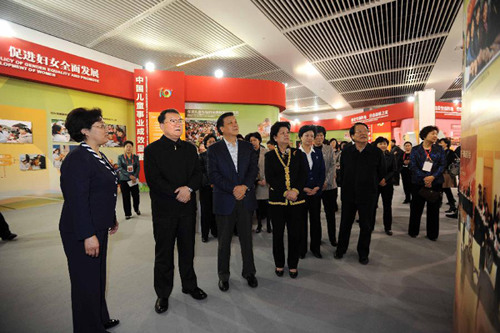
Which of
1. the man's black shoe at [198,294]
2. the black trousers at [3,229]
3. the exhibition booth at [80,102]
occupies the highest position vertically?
the exhibition booth at [80,102]

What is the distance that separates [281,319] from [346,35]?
6810mm

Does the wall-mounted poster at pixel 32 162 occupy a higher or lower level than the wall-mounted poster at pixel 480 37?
lower

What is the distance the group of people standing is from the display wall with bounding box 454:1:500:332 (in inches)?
54.5

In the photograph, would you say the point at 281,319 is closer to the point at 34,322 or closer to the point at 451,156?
the point at 34,322

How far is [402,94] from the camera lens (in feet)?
40.7

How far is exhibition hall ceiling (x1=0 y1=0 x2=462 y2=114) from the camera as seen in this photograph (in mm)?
5453

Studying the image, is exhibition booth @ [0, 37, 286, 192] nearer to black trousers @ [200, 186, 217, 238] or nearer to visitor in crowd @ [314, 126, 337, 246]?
black trousers @ [200, 186, 217, 238]

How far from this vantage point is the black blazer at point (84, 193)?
1525 millimetres

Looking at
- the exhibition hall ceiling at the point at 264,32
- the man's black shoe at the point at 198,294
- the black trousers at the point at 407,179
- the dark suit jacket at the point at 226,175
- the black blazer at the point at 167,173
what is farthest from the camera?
the black trousers at the point at 407,179

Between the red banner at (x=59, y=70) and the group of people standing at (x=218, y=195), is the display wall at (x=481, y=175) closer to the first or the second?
the group of people standing at (x=218, y=195)

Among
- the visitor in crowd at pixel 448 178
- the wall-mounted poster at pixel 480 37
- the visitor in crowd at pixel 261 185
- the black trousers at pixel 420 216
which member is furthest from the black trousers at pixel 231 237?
the visitor in crowd at pixel 448 178

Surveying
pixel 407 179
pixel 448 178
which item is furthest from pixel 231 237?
pixel 407 179

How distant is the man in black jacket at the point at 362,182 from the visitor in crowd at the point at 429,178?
3.26 feet

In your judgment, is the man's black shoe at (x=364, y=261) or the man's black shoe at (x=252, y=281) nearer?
the man's black shoe at (x=252, y=281)
